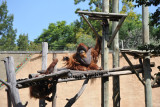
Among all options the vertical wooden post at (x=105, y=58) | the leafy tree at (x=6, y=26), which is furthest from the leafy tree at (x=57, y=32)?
the vertical wooden post at (x=105, y=58)

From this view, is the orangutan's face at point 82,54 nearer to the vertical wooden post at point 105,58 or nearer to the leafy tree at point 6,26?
the vertical wooden post at point 105,58

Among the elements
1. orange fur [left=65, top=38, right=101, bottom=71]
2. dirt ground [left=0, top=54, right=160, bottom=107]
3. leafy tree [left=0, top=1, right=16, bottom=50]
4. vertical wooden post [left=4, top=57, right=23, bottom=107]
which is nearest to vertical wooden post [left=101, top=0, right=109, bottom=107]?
orange fur [left=65, top=38, right=101, bottom=71]

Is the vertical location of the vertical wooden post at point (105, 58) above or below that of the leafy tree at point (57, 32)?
below

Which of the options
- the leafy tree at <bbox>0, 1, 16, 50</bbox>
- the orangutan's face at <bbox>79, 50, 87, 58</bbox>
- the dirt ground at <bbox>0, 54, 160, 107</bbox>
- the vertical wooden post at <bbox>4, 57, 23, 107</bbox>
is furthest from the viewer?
the leafy tree at <bbox>0, 1, 16, 50</bbox>

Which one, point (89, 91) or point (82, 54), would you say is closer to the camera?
point (82, 54)

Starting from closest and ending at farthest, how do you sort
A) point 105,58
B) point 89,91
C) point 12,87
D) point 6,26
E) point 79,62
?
point 12,87 → point 105,58 → point 79,62 → point 89,91 → point 6,26

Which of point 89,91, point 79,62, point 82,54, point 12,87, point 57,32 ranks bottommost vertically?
point 89,91

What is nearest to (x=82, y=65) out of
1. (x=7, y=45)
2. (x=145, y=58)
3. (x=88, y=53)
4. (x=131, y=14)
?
(x=88, y=53)

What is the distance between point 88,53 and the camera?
5828mm

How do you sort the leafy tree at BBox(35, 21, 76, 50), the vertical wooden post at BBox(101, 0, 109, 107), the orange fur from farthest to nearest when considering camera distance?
the leafy tree at BBox(35, 21, 76, 50)
the orange fur
the vertical wooden post at BBox(101, 0, 109, 107)

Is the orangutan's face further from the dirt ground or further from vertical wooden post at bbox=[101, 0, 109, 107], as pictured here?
the dirt ground

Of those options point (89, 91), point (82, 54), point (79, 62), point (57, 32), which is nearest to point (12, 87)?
point (79, 62)

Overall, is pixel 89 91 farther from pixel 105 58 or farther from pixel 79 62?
pixel 105 58

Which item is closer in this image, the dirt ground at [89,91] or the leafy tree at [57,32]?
the dirt ground at [89,91]
